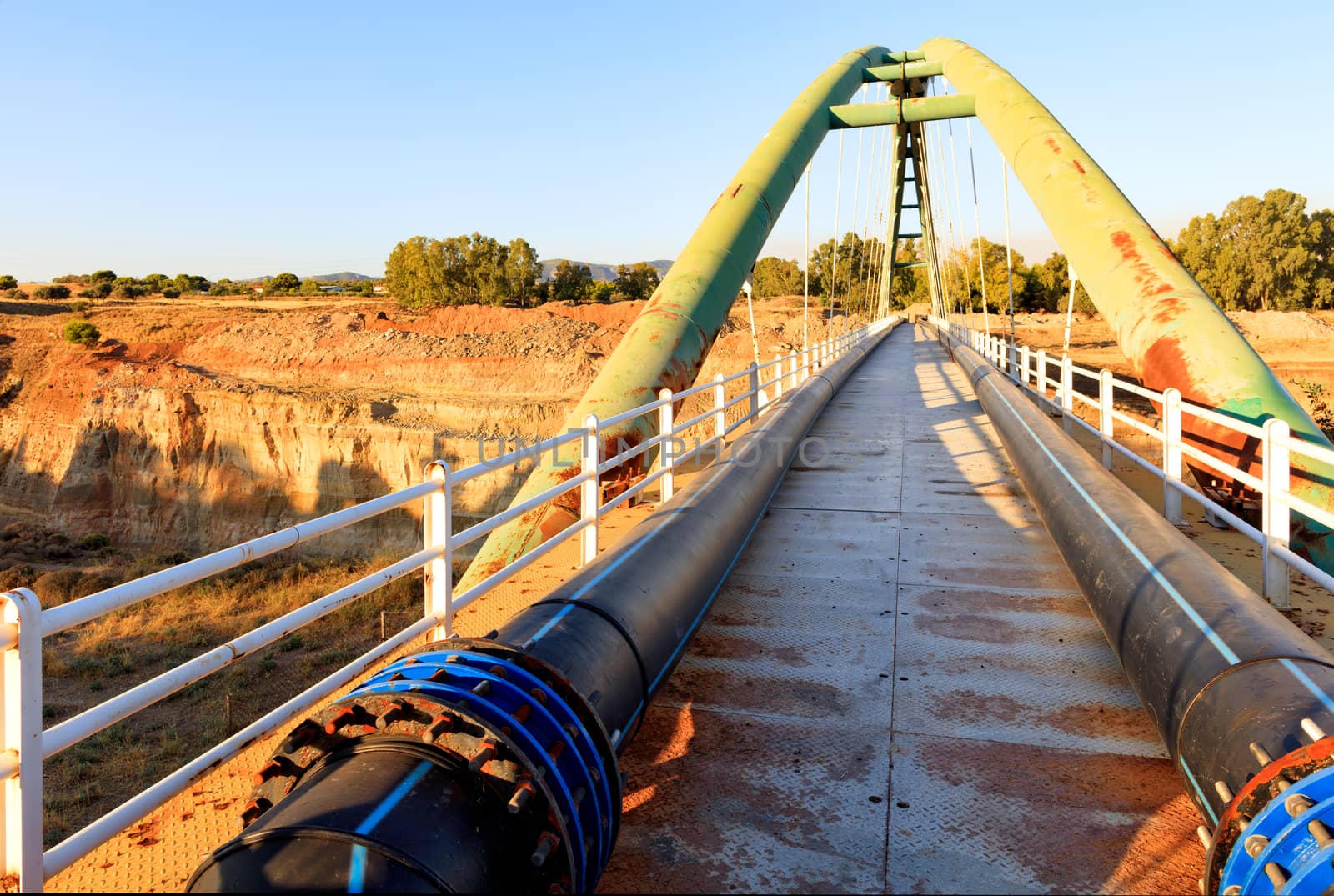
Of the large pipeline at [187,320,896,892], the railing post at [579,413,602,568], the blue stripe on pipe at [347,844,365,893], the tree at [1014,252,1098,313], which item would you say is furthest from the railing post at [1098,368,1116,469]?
the tree at [1014,252,1098,313]

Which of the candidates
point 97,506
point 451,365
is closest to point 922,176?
point 451,365

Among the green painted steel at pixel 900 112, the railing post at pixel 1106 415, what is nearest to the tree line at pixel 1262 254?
the green painted steel at pixel 900 112

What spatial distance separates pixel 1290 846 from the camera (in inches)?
79.8

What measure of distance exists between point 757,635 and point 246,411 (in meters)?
42.9

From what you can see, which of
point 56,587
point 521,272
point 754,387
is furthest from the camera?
point 521,272

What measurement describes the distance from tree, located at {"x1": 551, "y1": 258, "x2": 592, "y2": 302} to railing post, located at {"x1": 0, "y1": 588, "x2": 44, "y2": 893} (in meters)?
84.7

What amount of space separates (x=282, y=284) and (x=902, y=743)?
429 feet

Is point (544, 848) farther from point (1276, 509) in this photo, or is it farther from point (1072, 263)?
point (1072, 263)

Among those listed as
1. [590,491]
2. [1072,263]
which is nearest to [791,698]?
[590,491]

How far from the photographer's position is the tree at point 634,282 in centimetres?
9469

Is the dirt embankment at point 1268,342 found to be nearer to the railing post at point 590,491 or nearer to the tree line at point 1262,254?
the tree line at point 1262,254

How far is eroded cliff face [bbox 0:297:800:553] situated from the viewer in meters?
40.4

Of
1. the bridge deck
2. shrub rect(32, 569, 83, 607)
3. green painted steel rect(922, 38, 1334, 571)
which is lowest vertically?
shrub rect(32, 569, 83, 607)

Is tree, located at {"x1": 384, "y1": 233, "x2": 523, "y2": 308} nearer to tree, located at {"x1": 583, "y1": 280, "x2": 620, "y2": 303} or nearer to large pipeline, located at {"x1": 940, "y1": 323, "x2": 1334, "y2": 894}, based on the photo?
tree, located at {"x1": 583, "y1": 280, "x2": 620, "y2": 303}
